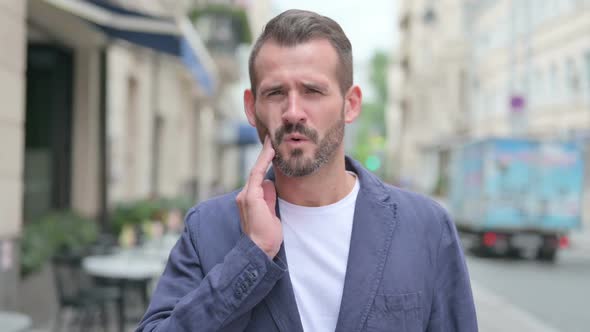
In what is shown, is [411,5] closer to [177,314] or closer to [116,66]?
[116,66]

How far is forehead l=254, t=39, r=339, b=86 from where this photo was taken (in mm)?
1891

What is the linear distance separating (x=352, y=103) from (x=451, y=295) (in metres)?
0.56

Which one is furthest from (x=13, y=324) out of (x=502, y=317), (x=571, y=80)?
(x=571, y=80)

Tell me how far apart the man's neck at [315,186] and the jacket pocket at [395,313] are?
297mm

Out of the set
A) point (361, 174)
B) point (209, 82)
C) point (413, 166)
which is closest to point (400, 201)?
point (361, 174)

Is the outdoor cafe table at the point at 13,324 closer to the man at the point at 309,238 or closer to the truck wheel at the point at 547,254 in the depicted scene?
the man at the point at 309,238

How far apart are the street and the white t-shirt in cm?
697

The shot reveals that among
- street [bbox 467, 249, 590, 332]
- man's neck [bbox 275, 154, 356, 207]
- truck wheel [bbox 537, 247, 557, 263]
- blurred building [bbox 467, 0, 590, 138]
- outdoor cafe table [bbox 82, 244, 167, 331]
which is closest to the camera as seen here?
man's neck [bbox 275, 154, 356, 207]

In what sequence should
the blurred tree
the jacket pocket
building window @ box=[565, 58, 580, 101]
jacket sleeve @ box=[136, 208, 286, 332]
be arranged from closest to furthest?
jacket sleeve @ box=[136, 208, 286, 332] < the jacket pocket < building window @ box=[565, 58, 580, 101] < the blurred tree

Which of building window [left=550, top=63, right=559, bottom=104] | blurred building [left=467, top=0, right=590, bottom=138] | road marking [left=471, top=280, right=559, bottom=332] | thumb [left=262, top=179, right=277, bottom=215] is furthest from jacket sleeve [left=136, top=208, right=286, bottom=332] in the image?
building window [left=550, top=63, right=559, bottom=104]

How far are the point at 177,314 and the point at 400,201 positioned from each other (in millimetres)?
665

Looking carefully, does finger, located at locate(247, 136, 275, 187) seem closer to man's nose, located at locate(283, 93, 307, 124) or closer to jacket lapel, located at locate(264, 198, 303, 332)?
man's nose, located at locate(283, 93, 307, 124)

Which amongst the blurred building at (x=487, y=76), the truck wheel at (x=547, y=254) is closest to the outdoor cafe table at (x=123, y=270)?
the truck wheel at (x=547, y=254)

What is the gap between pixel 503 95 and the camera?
37.6 meters
